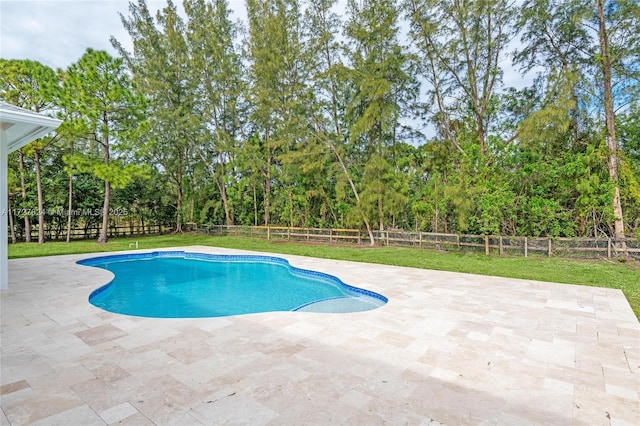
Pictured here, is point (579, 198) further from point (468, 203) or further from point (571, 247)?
point (468, 203)

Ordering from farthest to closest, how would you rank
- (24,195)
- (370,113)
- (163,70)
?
1. (163,70)
2. (24,195)
3. (370,113)

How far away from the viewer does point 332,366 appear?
271 cm

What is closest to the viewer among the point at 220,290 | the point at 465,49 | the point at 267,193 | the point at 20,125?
the point at 20,125

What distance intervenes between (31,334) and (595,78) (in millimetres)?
12776

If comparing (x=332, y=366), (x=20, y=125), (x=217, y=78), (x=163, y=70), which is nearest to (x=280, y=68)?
(x=217, y=78)

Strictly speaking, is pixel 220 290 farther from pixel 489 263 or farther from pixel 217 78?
pixel 217 78

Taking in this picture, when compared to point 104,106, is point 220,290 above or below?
below

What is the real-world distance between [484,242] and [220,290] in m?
7.57

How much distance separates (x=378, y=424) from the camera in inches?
77.0

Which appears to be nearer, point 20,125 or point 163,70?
point 20,125

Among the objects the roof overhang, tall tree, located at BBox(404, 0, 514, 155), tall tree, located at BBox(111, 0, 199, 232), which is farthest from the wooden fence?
tall tree, located at BBox(404, 0, 514, 155)

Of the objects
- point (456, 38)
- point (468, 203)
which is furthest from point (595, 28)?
point (468, 203)

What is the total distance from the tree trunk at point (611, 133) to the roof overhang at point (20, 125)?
38.6 ft

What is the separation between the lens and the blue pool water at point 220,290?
5.41 m
